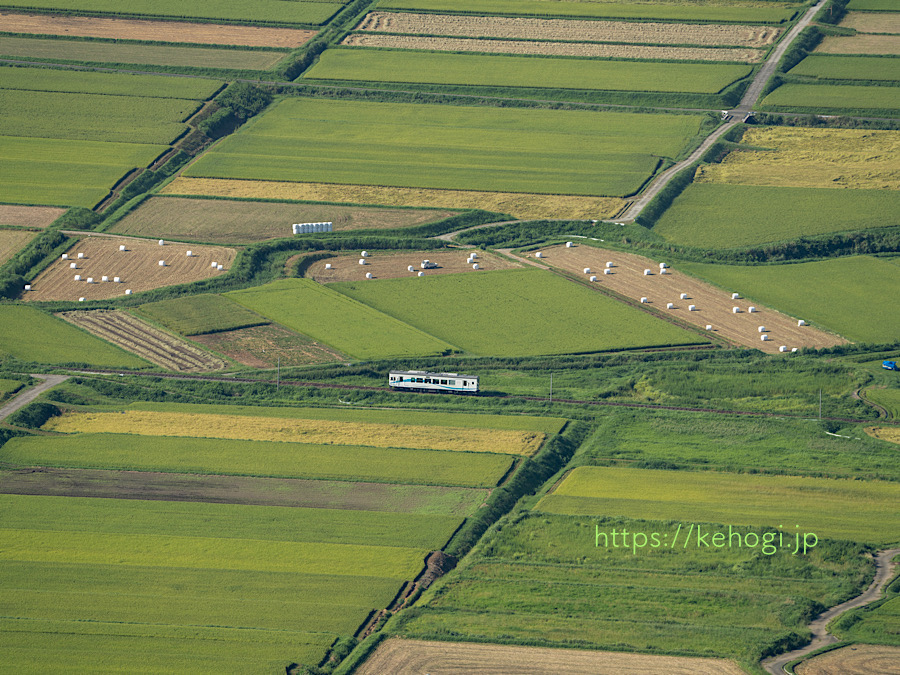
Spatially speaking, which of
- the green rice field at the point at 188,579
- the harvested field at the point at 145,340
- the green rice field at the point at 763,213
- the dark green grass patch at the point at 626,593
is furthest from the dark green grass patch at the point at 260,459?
the green rice field at the point at 763,213

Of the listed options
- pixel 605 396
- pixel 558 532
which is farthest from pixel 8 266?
pixel 558 532

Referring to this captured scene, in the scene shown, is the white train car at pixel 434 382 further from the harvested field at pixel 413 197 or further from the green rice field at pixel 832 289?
the harvested field at pixel 413 197

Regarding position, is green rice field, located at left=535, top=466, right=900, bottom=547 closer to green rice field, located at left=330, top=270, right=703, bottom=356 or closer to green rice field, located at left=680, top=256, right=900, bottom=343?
green rice field, located at left=330, top=270, right=703, bottom=356

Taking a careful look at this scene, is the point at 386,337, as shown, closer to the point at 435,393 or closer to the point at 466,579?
the point at 435,393

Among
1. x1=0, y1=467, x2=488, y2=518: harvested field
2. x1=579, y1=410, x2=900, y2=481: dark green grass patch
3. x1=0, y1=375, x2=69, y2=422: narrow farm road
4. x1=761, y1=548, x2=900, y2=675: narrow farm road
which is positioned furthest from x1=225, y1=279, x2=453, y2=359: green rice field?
x1=761, y1=548, x2=900, y2=675: narrow farm road

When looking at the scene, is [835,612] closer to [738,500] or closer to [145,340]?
[738,500]

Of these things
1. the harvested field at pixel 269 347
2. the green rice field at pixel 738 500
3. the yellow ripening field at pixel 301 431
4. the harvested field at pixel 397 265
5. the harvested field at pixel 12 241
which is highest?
the harvested field at pixel 12 241

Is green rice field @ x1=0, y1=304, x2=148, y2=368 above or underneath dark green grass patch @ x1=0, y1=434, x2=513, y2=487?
above
